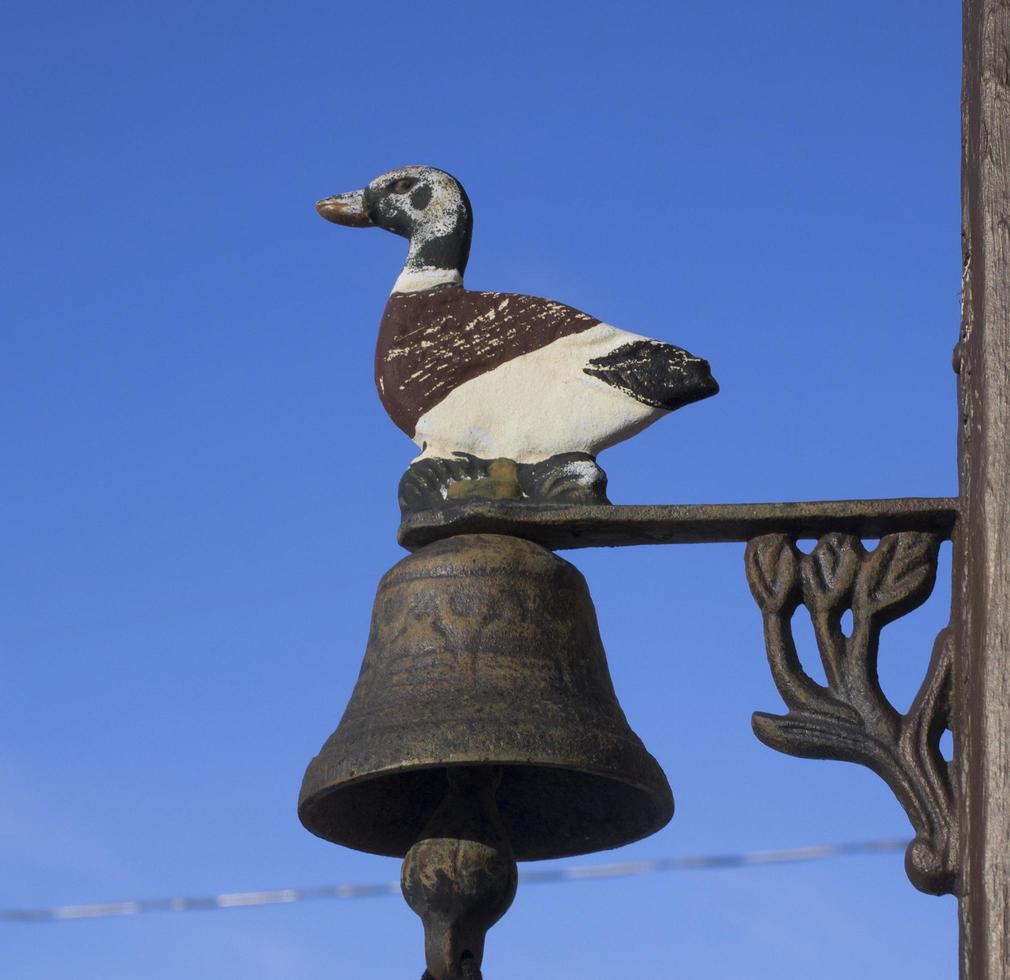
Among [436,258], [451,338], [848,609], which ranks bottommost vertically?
[848,609]

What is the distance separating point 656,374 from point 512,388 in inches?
8.8

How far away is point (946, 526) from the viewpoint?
2777mm

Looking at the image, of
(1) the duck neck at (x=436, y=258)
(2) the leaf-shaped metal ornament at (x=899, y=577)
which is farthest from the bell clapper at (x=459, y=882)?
(1) the duck neck at (x=436, y=258)

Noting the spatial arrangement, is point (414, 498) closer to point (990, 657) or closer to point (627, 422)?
point (627, 422)

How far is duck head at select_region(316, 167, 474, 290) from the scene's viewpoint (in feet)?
10.4

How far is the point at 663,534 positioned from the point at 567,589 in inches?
9.2

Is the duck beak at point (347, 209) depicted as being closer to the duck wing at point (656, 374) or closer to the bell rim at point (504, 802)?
the duck wing at point (656, 374)

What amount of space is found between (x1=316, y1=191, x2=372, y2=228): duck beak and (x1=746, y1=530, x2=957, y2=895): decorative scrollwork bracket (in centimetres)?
89

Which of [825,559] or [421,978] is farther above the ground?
[825,559]

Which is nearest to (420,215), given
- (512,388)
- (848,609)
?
(512,388)

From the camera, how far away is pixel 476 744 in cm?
276

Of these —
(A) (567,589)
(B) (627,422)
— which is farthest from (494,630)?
(B) (627,422)

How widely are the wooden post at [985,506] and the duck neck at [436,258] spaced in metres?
0.80

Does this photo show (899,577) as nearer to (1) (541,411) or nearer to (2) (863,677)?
(2) (863,677)
